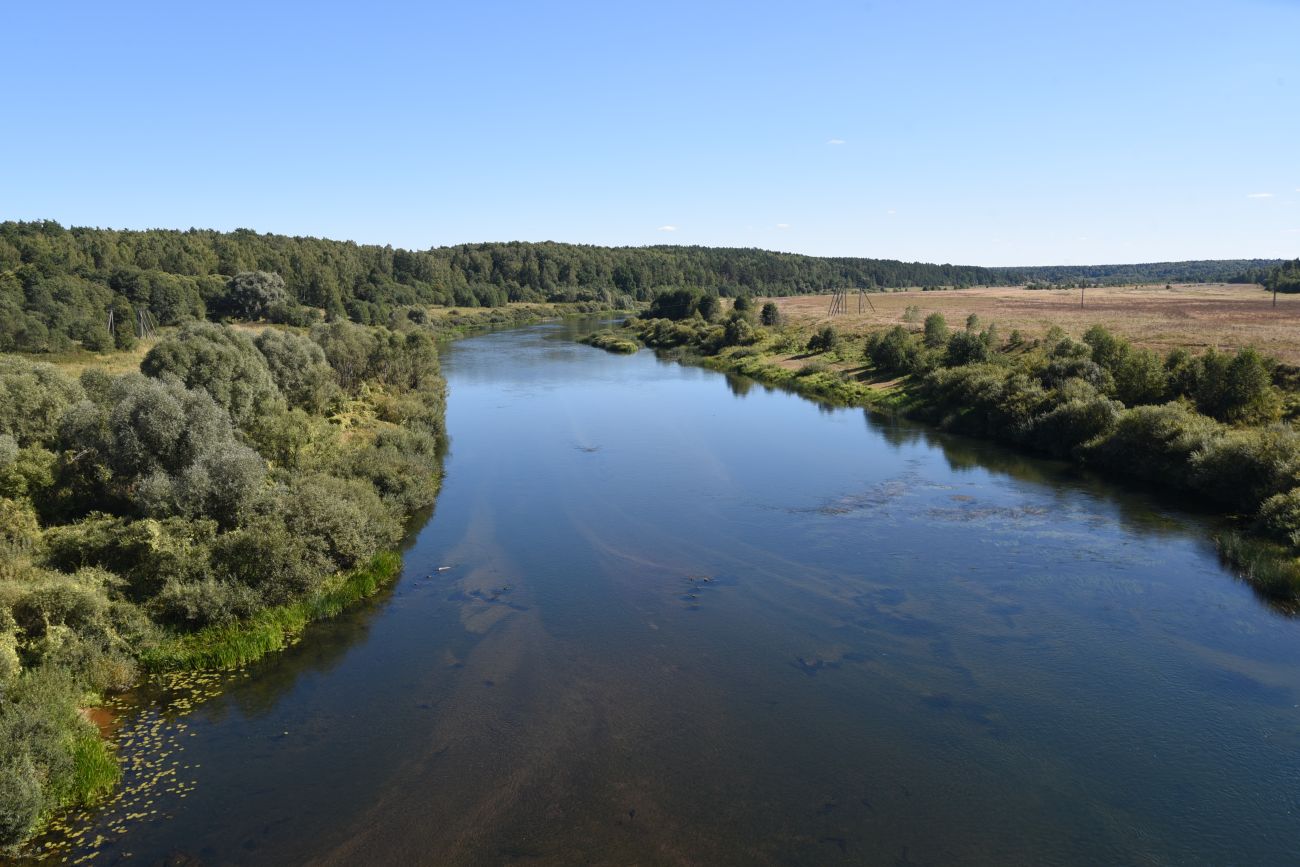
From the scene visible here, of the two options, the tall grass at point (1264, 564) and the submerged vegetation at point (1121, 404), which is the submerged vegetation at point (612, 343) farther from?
the tall grass at point (1264, 564)

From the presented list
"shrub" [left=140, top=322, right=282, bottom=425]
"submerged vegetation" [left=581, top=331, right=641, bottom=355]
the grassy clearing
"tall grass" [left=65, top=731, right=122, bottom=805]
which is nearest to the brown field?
"submerged vegetation" [left=581, top=331, right=641, bottom=355]

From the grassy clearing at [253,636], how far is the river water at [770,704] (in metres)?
0.47

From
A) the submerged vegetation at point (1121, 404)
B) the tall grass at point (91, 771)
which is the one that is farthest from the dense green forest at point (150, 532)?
the submerged vegetation at point (1121, 404)

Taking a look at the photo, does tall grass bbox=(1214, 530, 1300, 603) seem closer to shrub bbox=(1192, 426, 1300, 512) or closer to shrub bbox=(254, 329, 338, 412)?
shrub bbox=(1192, 426, 1300, 512)

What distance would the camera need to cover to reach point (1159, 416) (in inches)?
1190

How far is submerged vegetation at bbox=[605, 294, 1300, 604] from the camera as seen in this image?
24.2m

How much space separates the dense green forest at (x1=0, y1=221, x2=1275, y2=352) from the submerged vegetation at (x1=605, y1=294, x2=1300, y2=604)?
52.3m

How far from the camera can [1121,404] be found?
3350cm

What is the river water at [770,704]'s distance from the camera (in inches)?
481

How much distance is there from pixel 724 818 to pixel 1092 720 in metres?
7.63

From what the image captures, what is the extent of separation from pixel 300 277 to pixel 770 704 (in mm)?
102394

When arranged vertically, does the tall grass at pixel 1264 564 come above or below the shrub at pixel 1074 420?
below

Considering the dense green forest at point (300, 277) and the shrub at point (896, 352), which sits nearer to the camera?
the shrub at point (896, 352)

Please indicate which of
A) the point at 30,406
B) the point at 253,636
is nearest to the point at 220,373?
the point at 30,406
